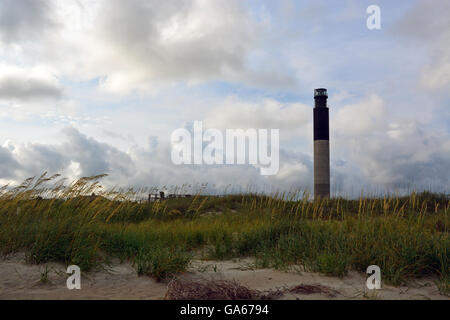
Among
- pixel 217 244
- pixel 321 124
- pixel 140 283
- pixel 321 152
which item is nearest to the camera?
pixel 140 283

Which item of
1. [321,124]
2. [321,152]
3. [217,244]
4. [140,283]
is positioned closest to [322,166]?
[321,152]

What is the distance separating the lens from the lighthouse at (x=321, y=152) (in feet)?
87.7

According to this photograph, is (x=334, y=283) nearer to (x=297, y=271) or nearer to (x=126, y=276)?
(x=297, y=271)

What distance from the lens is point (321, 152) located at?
87.7 feet

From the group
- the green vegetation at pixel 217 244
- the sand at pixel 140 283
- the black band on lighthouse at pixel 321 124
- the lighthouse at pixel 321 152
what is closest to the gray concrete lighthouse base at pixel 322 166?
the lighthouse at pixel 321 152

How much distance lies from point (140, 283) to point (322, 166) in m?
24.0

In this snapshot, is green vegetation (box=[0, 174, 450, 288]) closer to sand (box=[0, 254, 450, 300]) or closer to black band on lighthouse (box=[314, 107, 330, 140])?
sand (box=[0, 254, 450, 300])

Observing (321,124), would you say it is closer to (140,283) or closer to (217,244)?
(217,244)

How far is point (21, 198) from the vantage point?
6.55 metres

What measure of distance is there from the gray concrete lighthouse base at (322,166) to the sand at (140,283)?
22775mm

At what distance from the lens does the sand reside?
150 inches

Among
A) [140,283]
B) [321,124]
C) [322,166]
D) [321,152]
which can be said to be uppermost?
[321,124]

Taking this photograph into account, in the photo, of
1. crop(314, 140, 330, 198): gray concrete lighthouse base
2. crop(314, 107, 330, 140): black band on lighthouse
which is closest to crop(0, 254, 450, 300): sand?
crop(314, 140, 330, 198): gray concrete lighthouse base
